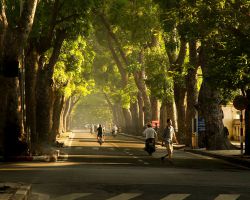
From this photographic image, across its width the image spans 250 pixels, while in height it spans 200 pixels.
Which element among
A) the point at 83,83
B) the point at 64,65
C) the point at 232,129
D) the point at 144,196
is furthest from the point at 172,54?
the point at 144,196

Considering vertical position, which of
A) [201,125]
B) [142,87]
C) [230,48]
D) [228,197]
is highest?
[142,87]

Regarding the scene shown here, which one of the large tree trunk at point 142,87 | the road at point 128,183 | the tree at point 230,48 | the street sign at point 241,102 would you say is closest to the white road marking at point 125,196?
the road at point 128,183

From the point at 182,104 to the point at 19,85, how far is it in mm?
19194

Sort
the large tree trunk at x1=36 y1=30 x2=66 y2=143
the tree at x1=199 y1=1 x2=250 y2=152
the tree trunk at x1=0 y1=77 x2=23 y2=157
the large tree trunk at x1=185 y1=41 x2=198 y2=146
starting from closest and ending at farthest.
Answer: the tree at x1=199 y1=1 x2=250 y2=152
the tree trunk at x1=0 y1=77 x2=23 y2=157
the large tree trunk at x1=36 y1=30 x2=66 y2=143
the large tree trunk at x1=185 y1=41 x2=198 y2=146

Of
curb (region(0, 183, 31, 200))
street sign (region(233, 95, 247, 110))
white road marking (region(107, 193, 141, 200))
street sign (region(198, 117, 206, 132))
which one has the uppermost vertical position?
street sign (region(233, 95, 247, 110))

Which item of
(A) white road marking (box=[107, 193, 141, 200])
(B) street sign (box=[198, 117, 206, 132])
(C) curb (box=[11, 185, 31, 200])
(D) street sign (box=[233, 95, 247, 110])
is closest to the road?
(A) white road marking (box=[107, 193, 141, 200])

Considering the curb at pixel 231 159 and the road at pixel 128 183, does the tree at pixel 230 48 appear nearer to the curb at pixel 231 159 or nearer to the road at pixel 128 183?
the curb at pixel 231 159

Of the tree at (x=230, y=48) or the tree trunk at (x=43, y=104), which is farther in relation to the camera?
the tree trunk at (x=43, y=104)

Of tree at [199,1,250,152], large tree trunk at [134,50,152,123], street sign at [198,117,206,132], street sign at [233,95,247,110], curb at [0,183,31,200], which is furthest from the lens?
large tree trunk at [134,50,152,123]

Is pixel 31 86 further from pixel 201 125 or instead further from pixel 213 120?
pixel 201 125

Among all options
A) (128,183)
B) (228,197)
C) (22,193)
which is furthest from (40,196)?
(228,197)

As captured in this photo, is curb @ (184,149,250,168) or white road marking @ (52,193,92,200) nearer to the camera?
white road marking @ (52,193,92,200)

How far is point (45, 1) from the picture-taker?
30.8 metres

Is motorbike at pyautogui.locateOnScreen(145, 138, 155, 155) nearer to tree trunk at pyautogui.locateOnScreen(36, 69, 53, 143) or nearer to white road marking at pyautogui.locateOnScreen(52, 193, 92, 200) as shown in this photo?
tree trunk at pyautogui.locateOnScreen(36, 69, 53, 143)
